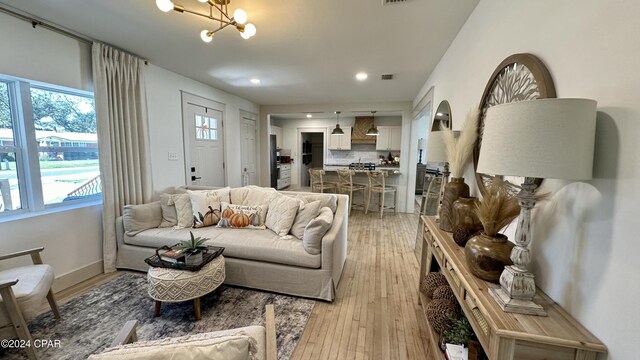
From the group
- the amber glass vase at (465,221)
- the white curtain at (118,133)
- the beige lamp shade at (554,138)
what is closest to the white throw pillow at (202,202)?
the white curtain at (118,133)

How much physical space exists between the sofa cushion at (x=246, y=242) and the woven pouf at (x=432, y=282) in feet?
3.05

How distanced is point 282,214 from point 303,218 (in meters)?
0.25

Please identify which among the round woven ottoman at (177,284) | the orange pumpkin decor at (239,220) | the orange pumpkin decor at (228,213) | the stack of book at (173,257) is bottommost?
the round woven ottoman at (177,284)

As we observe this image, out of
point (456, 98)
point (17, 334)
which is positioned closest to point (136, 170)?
point (17, 334)

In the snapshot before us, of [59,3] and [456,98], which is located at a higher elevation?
Answer: [59,3]

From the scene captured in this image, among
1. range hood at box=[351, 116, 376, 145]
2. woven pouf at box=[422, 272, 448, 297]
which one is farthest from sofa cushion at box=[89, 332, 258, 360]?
range hood at box=[351, 116, 376, 145]

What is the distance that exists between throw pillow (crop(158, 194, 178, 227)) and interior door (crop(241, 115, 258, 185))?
2.56 m

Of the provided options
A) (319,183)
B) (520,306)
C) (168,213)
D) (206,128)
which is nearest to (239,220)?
(168,213)

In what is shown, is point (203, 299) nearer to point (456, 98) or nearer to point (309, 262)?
point (309, 262)

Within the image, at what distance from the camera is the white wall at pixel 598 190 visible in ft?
2.29

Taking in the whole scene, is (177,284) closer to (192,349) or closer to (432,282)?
(192,349)

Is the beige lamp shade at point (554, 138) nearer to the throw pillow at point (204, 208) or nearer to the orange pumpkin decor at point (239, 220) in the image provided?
the orange pumpkin decor at point (239, 220)

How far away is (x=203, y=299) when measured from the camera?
2.24m

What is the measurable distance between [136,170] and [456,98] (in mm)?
3719
